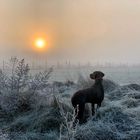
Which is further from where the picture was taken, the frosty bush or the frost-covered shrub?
the frosty bush

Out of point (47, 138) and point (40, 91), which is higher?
point (40, 91)

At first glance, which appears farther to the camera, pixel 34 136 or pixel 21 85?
pixel 21 85

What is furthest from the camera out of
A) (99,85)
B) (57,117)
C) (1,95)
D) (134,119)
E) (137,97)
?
(137,97)

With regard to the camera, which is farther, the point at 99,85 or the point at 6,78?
the point at 6,78

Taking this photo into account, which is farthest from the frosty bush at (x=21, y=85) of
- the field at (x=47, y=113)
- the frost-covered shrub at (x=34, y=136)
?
the frost-covered shrub at (x=34, y=136)

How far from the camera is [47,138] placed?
8281 millimetres

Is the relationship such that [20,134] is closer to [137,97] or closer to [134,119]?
[134,119]

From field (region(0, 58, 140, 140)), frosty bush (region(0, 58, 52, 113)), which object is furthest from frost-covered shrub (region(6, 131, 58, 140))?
frosty bush (region(0, 58, 52, 113))

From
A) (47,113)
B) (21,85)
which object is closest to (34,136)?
(47,113)

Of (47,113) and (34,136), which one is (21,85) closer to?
(47,113)

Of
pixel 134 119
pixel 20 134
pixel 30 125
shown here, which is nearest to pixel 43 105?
pixel 30 125

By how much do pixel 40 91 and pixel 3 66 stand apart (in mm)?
1903

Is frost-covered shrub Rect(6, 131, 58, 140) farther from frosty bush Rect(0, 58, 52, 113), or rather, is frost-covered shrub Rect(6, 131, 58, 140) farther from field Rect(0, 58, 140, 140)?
frosty bush Rect(0, 58, 52, 113)

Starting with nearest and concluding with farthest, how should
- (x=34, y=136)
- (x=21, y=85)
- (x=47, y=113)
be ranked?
(x=34, y=136), (x=47, y=113), (x=21, y=85)
